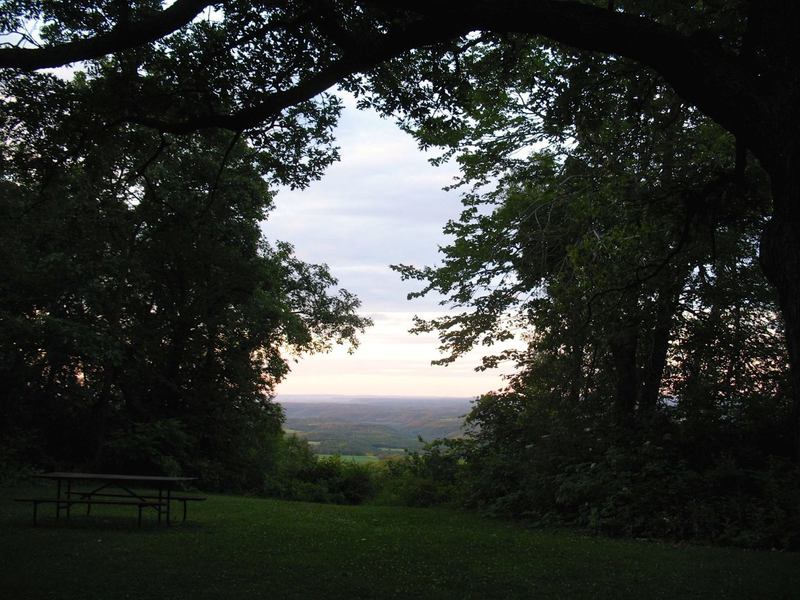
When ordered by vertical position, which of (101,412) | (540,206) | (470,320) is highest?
(540,206)

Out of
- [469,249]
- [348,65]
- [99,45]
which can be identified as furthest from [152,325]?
[348,65]

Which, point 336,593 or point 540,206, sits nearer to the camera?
point 336,593

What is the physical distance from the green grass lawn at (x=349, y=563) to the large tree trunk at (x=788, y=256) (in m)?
2.79

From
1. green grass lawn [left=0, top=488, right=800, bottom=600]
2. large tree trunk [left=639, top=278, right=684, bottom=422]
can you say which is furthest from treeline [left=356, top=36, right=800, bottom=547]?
green grass lawn [left=0, top=488, right=800, bottom=600]

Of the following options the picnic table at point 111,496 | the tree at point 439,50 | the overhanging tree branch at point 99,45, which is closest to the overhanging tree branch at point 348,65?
the tree at point 439,50

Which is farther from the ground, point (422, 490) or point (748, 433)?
point (748, 433)

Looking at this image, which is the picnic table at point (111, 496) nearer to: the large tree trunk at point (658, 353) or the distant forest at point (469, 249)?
the distant forest at point (469, 249)

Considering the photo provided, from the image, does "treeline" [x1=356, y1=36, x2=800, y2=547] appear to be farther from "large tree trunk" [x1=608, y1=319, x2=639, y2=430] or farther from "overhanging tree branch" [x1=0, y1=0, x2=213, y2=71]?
"overhanging tree branch" [x1=0, y1=0, x2=213, y2=71]

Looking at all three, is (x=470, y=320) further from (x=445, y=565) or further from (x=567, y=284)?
(x=445, y=565)

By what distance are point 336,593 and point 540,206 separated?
35.7 ft

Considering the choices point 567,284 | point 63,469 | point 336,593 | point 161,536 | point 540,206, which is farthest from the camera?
point 63,469

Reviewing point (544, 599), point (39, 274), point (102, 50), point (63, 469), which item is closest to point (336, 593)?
point (544, 599)

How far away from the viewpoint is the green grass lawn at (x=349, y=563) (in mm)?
5762

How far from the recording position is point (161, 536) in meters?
8.56
